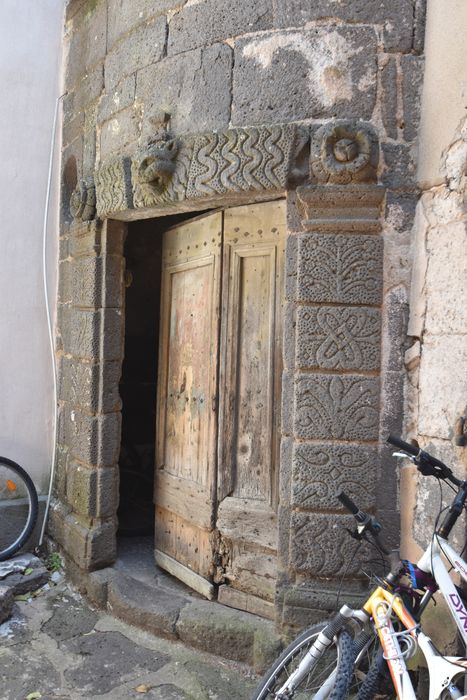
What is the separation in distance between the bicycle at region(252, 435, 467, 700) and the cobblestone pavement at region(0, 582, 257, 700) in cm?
82

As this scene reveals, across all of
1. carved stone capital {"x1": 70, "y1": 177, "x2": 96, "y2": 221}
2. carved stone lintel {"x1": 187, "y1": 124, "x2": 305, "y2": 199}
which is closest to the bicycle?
carved stone lintel {"x1": 187, "y1": 124, "x2": 305, "y2": 199}

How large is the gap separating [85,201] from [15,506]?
2.32 metres

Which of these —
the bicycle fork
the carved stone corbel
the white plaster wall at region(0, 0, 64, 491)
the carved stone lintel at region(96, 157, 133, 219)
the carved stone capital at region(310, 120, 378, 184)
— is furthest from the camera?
the white plaster wall at region(0, 0, 64, 491)

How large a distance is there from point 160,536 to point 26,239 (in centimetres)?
245

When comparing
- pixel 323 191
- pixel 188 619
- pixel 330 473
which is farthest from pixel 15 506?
pixel 323 191

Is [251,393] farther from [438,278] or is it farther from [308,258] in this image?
[438,278]

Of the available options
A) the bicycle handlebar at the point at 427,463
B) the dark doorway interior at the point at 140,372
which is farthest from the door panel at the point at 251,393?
the dark doorway interior at the point at 140,372

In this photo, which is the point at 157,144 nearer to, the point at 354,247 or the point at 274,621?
the point at 354,247

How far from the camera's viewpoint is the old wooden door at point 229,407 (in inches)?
143

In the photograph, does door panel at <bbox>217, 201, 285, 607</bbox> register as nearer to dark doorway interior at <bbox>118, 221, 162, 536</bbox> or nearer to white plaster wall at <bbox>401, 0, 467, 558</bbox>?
white plaster wall at <bbox>401, 0, 467, 558</bbox>

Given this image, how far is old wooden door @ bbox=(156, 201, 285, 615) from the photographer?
3631 millimetres

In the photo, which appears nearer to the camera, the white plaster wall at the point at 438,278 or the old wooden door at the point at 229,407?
the white plaster wall at the point at 438,278

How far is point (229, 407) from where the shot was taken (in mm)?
3797

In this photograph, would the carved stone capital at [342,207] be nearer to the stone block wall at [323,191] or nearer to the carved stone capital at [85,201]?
the stone block wall at [323,191]
